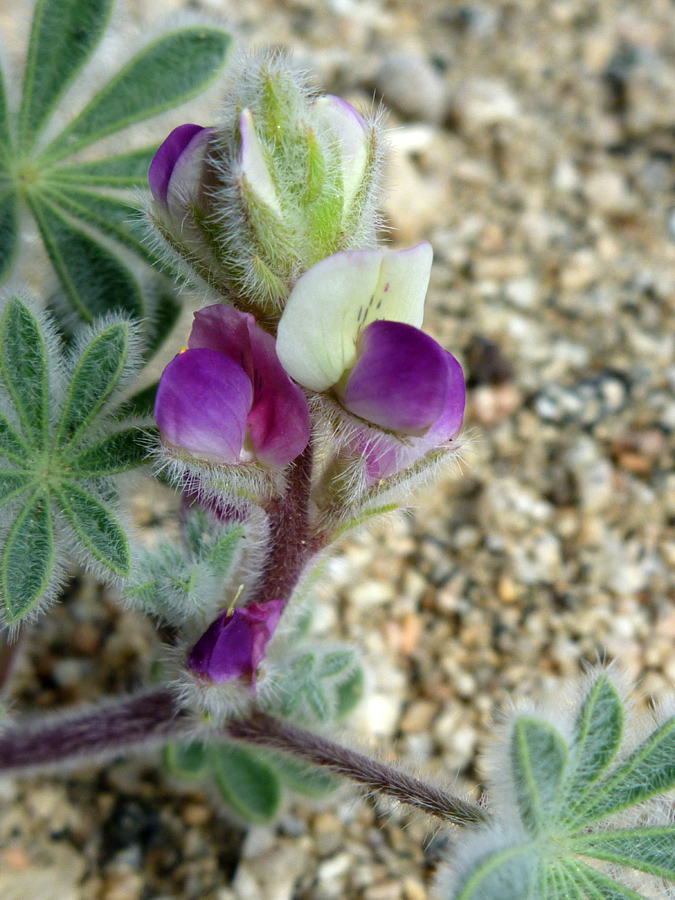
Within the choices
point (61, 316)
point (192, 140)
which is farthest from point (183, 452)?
point (61, 316)

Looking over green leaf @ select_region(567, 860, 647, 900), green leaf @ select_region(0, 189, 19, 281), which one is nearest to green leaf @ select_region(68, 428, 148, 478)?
green leaf @ select_region(0, 189, 19, 281)

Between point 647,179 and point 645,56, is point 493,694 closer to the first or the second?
point 647,179

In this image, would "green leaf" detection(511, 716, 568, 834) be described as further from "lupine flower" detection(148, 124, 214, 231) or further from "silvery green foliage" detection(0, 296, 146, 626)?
"lupine flower" detection(148, 124, 214, 231)

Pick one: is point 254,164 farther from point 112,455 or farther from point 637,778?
point 637,778

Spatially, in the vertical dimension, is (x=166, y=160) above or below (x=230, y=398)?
above

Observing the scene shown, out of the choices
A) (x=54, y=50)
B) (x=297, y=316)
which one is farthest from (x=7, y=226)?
(x=297, y=316)

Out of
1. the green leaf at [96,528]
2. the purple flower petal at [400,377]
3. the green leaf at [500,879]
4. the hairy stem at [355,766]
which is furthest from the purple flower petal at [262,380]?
the green leaf at [500,879]
